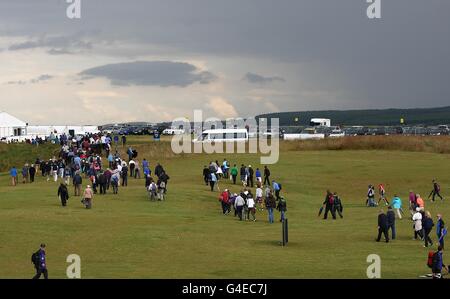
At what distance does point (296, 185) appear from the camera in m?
65.4

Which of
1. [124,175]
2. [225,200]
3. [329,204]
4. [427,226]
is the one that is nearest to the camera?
[427,226]

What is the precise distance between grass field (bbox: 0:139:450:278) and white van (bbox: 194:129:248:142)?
79.0 ft

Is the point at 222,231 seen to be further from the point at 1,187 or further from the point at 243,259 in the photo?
the point at 1,187

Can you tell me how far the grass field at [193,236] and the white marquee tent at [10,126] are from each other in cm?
5934

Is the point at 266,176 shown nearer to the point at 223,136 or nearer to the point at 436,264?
the point at 223,136

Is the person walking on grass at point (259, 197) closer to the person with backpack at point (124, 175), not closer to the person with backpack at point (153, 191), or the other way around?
the person with backpack at point (153, 191)

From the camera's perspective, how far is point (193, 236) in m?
39.7

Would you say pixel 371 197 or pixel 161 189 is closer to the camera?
pixel 161 189

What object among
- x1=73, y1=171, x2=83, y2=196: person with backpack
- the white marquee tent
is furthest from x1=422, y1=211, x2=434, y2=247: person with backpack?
the white marquee tent

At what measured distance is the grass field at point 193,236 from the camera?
31281 millimetres

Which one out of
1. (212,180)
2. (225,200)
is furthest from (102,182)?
(225,200)

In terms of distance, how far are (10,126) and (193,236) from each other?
299 feet
